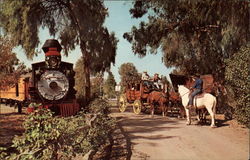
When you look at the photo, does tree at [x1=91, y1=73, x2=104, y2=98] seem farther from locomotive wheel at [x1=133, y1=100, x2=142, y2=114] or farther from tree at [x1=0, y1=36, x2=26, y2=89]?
tree at [x1=0, y1=36, x2=26, y2=89]

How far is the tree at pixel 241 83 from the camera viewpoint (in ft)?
32.0

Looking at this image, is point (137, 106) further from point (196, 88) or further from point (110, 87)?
point (110, 87)

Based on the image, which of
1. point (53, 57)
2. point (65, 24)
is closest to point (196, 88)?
point (53, 57)

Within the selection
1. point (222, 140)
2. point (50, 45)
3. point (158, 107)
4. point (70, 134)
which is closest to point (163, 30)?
point (158, 107)

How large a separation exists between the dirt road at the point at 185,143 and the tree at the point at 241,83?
862 millimetres

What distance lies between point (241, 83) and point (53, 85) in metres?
8.67

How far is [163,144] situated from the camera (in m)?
8.48

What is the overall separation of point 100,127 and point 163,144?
2228 mm

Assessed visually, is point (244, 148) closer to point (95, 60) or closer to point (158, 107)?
point (158, 107)

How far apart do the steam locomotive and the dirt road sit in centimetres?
347

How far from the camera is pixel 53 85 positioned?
12.5m

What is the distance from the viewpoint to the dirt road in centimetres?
709

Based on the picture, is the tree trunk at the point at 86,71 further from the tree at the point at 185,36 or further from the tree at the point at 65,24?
the tree at the point at 185,36

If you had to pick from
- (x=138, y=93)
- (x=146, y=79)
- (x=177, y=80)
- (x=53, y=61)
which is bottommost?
(x=138, y=93)
